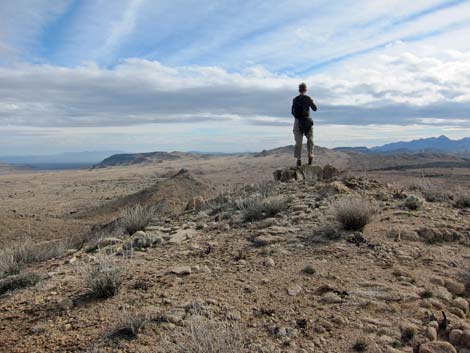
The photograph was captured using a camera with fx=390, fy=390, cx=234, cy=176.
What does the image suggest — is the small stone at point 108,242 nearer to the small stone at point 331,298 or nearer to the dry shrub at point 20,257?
the dry shrub at point 20,257

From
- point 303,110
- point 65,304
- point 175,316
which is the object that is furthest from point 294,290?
point 303,110

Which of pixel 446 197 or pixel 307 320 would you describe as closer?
pixel 307 320

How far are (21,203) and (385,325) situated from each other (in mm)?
35013

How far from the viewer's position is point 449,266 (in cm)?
495

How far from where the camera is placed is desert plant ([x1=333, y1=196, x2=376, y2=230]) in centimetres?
609

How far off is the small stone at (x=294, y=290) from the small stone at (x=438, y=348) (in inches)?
51.6

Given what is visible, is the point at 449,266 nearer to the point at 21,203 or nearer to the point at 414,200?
the point at 414,200

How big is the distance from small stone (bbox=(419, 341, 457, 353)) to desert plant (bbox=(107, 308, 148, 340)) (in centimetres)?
240

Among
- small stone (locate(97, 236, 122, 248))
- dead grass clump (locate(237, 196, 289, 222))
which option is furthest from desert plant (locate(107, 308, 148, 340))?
dead grass clump (locate(237, 196, 289, 222))

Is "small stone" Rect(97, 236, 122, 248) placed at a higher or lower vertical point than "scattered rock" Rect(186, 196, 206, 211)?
lower

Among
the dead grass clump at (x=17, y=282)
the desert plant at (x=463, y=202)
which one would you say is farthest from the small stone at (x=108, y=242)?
the desert plant at (x=463, y=202)

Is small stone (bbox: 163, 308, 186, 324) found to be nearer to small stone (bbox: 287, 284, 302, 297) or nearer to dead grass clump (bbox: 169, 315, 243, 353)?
dead grass clump (bbox: 169, 315, 243, 353)

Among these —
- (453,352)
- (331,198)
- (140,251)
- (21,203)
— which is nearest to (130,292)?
(140,251)

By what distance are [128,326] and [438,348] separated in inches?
104
